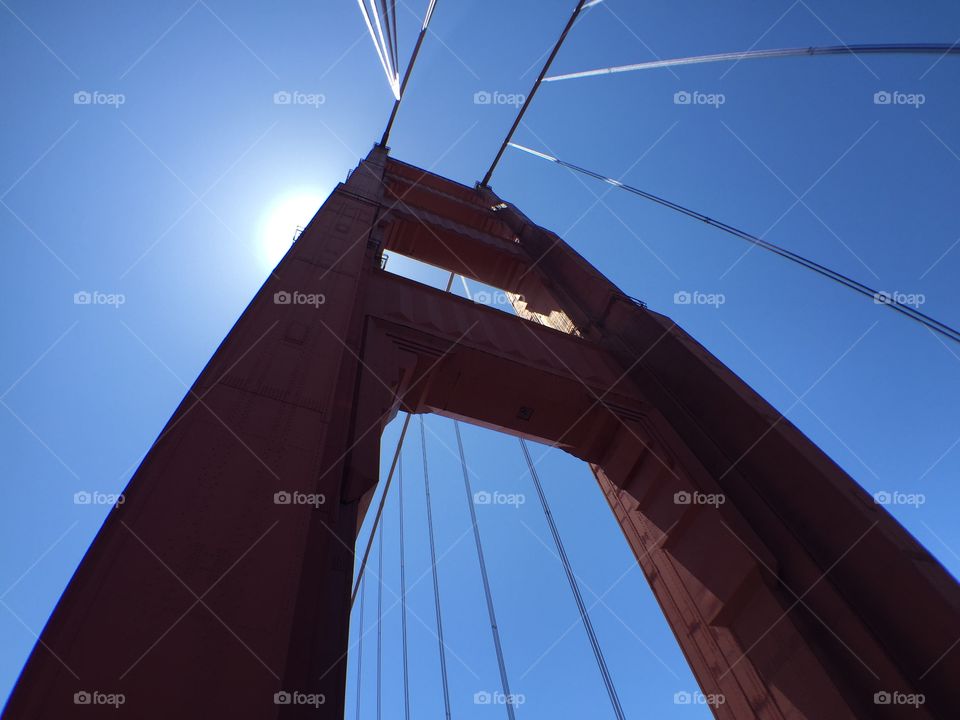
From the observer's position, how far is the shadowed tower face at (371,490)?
7.72ft

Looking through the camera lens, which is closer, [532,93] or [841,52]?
[841,52]

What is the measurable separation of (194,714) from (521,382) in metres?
5.01

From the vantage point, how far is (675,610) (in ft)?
18.1

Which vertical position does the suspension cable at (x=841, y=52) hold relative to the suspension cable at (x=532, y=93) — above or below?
below

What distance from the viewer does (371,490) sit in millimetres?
3879

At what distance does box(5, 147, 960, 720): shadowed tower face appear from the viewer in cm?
235

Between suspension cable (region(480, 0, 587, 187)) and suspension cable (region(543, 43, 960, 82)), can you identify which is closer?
suspension cable (region(543, 43, 960, 82))

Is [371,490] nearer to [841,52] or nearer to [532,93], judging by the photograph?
[841,52]

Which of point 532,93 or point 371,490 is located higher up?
point 532,93

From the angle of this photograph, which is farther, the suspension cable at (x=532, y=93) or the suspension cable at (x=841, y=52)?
the suspension cable at (x=532, y=93)

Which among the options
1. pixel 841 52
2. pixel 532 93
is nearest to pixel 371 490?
pixel 841 52

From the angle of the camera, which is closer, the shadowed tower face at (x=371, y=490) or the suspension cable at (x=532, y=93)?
the shadowed tower face at (x=371, y=490)

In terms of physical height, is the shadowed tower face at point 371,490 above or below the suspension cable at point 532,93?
below

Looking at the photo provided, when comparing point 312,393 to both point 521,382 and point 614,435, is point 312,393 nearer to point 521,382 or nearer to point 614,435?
point 521,382
